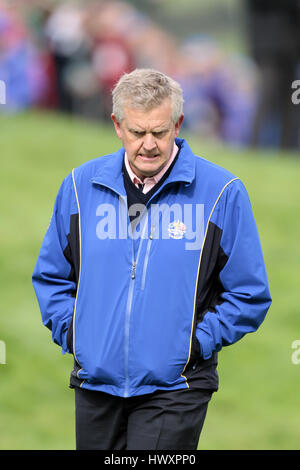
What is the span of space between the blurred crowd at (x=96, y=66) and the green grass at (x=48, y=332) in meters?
0.85

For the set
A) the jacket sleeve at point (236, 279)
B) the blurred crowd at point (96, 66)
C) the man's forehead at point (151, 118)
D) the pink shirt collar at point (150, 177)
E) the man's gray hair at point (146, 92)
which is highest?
the blurred crowd at point (96, 66)

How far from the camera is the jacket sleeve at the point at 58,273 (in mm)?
3820

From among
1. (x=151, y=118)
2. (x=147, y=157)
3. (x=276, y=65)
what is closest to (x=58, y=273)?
(x=147, y=157)

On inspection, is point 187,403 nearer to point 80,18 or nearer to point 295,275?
point 295,275

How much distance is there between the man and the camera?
3.60 meters

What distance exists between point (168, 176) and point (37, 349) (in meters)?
4.90

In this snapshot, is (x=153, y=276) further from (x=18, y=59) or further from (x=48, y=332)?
(x=18, y=59)

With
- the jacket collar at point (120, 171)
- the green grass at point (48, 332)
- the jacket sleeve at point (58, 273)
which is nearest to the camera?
the jacket collar at point (120, 171)

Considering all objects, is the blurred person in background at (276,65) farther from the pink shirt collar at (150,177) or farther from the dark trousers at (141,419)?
the dark trousers at (141,419)

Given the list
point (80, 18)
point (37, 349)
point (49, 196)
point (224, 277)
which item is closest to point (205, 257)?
point (224, 277)

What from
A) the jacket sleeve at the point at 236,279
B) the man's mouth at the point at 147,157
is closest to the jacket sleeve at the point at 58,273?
the man's mouth at the point at 147,157

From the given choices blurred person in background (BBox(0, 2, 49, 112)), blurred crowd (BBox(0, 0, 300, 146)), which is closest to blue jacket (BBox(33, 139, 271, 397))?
blurred crowd (BBox(0, 0, 300, 146))

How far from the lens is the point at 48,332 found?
8.71 meters

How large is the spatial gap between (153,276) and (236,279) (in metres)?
0.35
